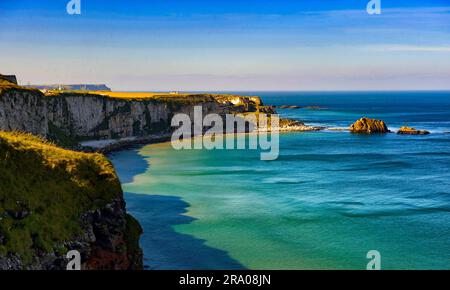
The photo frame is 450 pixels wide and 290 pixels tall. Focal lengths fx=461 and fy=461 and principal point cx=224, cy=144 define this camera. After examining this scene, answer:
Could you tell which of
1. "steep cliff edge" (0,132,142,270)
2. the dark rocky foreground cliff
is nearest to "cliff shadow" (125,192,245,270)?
the dark rocky foreground cliff

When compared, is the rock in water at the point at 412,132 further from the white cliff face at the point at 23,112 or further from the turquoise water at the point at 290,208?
the white cliff face at the point at 23,112

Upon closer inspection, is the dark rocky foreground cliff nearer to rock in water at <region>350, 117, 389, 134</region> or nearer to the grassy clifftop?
the grassy clifftop

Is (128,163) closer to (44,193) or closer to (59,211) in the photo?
(44,193)

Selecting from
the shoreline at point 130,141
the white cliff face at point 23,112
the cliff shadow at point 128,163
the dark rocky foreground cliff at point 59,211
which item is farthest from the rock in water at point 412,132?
the dark rocky foreground cliff at point 59,211

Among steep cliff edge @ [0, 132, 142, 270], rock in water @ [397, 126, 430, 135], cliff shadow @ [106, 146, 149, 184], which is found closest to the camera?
steep cliff edge @ [0, 132, 142, 270]
